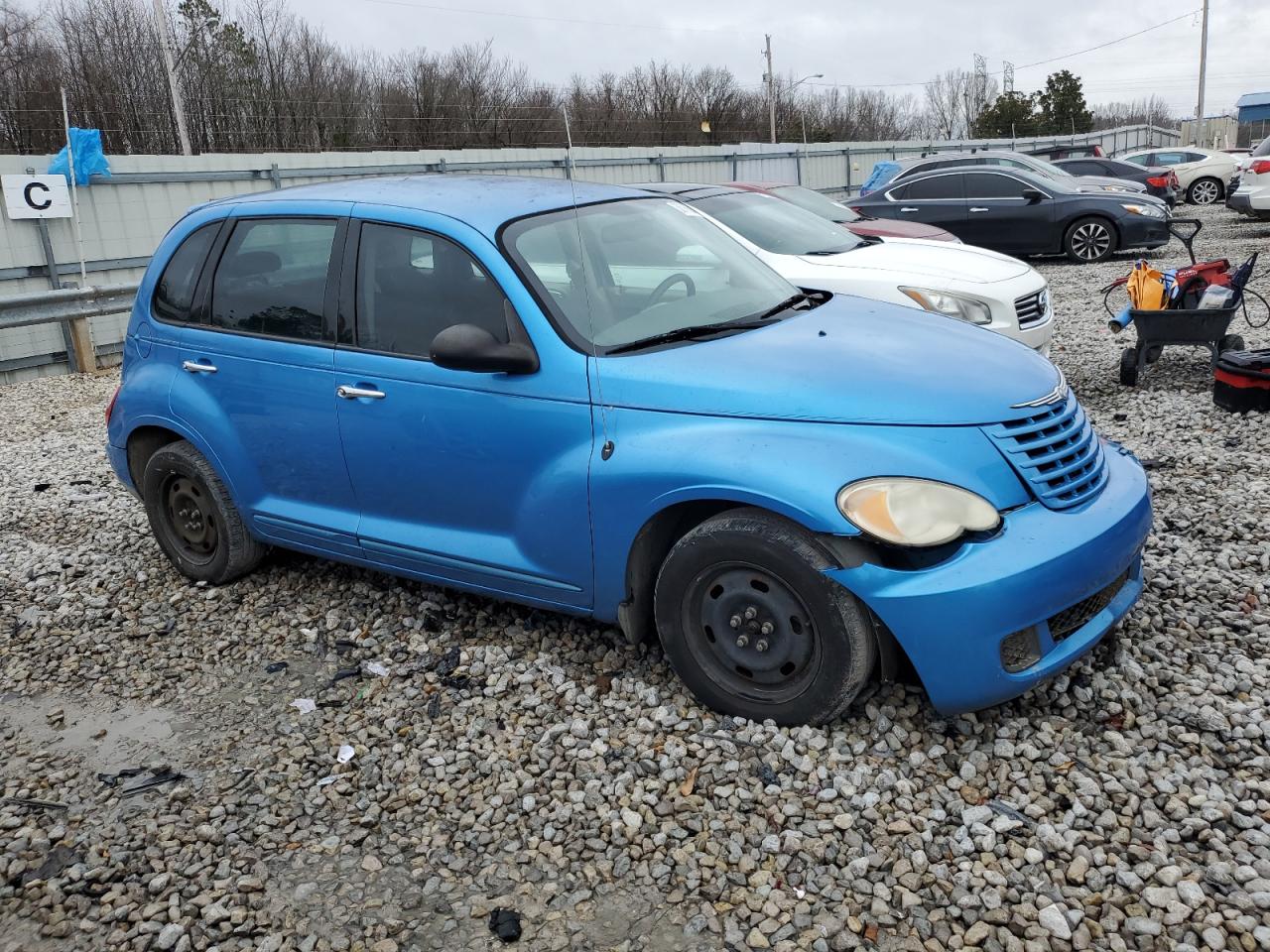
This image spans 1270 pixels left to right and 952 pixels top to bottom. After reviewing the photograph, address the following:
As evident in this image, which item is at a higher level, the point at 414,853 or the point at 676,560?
the point at 676,560

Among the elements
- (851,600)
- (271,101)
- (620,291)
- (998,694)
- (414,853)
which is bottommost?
(414,853)

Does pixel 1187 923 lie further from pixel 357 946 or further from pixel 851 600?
pixel 357 946

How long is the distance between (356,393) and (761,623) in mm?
1854

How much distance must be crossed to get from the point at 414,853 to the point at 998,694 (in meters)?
1.82

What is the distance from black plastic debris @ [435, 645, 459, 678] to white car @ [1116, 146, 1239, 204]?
2664cm

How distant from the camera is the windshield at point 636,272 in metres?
3.87

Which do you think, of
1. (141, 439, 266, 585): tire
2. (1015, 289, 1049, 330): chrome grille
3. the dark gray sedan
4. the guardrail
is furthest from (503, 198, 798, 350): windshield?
the dark gray sedan

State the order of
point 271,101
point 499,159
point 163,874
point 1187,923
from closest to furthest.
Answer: point 1187,923
point 163,874
point 499,159
point 271,101

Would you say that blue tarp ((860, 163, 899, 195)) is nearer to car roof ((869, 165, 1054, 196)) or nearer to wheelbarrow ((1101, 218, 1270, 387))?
car roof ((869, 165, 1054, 196))

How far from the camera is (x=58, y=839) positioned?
10.7 ft

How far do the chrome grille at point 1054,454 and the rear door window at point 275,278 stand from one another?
272cm

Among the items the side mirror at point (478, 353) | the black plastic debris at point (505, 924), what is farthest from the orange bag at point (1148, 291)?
the black plastic debris at point (505, 924)

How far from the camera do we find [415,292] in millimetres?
4098

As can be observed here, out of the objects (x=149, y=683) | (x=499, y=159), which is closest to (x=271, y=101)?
(x=499, y=159)
